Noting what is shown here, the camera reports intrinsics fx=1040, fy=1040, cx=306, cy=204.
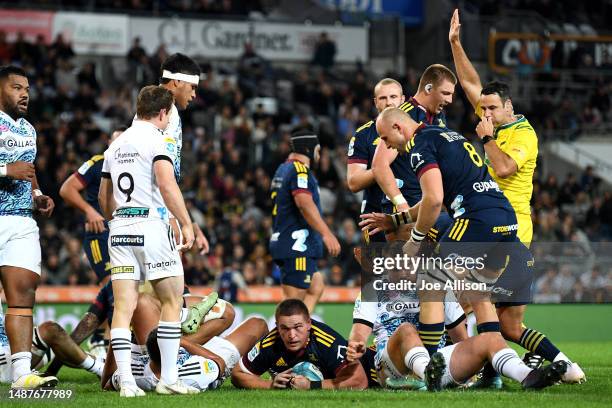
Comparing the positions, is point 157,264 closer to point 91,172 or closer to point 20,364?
point 20,364

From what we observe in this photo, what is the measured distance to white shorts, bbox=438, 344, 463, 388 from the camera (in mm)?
7871

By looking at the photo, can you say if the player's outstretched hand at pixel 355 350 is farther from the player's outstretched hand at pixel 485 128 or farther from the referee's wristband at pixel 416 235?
the player's outstretched hand at pixel 485 128

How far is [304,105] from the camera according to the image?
25.8 metres

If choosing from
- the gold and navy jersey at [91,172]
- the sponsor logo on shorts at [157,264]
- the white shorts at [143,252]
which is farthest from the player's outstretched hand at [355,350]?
the gold and navy jersey at [91,172]

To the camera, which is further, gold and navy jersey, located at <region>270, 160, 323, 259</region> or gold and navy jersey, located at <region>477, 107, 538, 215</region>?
gold and navy jersey, located at <region>270, 160, 323, 259</region>

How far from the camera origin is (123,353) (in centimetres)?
767

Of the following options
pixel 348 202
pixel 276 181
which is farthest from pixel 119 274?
pixel 348 202

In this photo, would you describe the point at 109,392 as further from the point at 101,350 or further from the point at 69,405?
the point at 101,350

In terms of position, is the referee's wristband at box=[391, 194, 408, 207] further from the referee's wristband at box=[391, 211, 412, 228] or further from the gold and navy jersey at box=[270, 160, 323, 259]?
the gold and navy jersey at box=[270, 160, 323, 259]

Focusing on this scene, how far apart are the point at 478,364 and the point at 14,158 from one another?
411 centimetres

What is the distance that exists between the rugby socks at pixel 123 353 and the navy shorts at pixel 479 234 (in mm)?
2514

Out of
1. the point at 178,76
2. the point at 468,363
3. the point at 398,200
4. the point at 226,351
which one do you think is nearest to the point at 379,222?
the point at 398,200

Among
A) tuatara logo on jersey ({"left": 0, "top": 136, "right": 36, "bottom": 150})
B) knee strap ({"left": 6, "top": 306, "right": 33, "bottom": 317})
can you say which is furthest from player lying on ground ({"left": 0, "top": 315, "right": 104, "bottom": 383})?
tuatara logo on jersey ({"left": 0, "top": 136, "right": 36, "bottom": 150})

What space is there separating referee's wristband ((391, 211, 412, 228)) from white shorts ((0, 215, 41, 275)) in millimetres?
2949
